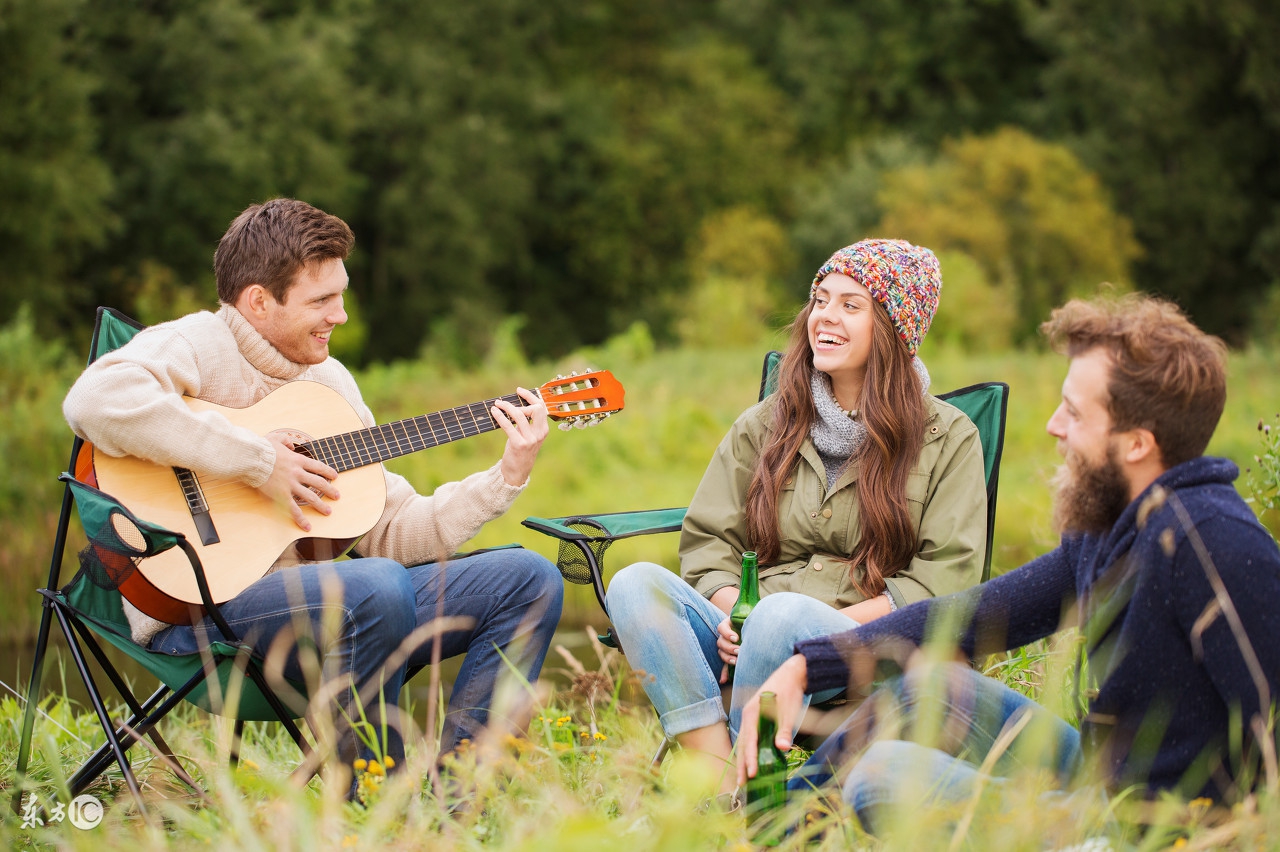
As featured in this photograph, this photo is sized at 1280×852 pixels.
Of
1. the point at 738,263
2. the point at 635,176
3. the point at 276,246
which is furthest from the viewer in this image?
the point at 635,176

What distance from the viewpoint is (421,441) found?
8.32 ft

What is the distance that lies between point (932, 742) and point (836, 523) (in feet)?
2.47

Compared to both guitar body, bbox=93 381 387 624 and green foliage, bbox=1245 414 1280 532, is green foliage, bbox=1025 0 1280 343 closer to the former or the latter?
green foliage, bbox=1245 414 1280 532

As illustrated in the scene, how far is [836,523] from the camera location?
2.49 m

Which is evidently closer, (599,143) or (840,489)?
(840,489)

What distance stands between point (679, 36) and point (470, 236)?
7.61 metres

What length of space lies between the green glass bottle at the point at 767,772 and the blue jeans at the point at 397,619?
1.61ft

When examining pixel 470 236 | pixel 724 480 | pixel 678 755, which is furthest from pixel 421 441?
pixel 470 236

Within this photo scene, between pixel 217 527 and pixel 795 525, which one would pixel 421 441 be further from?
pixel 795 525

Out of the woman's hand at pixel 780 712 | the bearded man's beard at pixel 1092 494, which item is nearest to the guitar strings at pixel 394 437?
the woman's hand at pixel 780 712

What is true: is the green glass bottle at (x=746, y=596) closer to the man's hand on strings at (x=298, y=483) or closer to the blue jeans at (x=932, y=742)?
the blue jeans at (x=932, y=742)

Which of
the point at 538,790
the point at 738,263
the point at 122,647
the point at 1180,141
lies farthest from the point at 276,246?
the point at 1180,141

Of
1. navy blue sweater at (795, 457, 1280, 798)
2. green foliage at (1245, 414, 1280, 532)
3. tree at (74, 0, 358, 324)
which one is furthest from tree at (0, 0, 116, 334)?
navy blue sweater at (795, 457, 1280, 798)

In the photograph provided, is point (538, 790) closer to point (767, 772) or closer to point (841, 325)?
point (767, 772)
